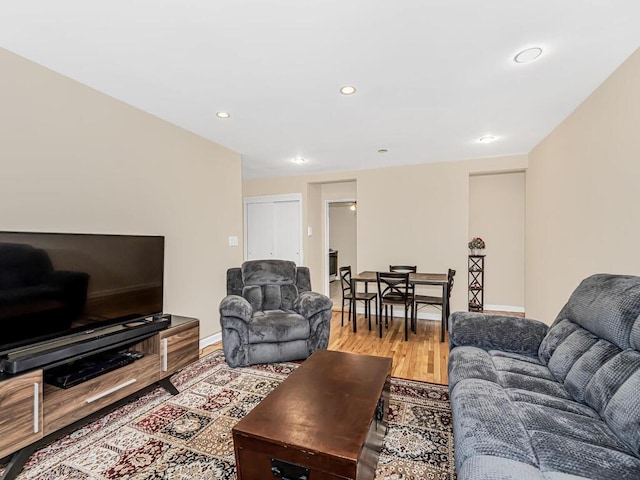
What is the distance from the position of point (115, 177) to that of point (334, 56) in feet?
6.83

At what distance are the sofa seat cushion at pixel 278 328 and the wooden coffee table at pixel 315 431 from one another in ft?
3.65

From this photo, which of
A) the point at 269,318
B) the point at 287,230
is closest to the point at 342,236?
the point at 287,230

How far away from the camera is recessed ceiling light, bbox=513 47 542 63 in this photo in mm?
1949

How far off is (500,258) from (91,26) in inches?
228

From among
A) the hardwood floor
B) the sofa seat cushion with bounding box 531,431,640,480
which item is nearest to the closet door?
the hardwood floor

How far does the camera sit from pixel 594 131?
2514 millimetres

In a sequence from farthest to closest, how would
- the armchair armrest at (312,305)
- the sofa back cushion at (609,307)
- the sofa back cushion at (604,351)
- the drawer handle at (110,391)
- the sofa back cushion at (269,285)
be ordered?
the sofa back cushion at (269,285) → the armchair armrest at (312,305) → the drawer handle at (110,391) → the sofa back cushion at (609,307) → the sofa back cushion at (604,351)

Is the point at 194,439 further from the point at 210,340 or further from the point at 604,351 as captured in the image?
the point at 604,351

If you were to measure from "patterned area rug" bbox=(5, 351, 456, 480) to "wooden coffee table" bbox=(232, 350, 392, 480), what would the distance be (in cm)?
24

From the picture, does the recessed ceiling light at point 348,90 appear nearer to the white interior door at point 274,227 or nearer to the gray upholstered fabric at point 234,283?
the gray upholstered fabric at point 234,283

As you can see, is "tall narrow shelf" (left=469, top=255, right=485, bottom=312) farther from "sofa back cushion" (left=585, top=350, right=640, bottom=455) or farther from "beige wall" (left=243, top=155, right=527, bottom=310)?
"sofa back cushion" (left=585, top=350, right=640, bottom=455)

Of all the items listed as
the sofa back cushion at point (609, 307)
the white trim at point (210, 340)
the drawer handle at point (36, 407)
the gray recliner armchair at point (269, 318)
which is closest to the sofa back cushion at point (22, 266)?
the drawer handle at point (36, 407)

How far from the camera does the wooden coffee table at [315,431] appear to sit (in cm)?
122

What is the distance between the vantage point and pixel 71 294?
6.54 feet
